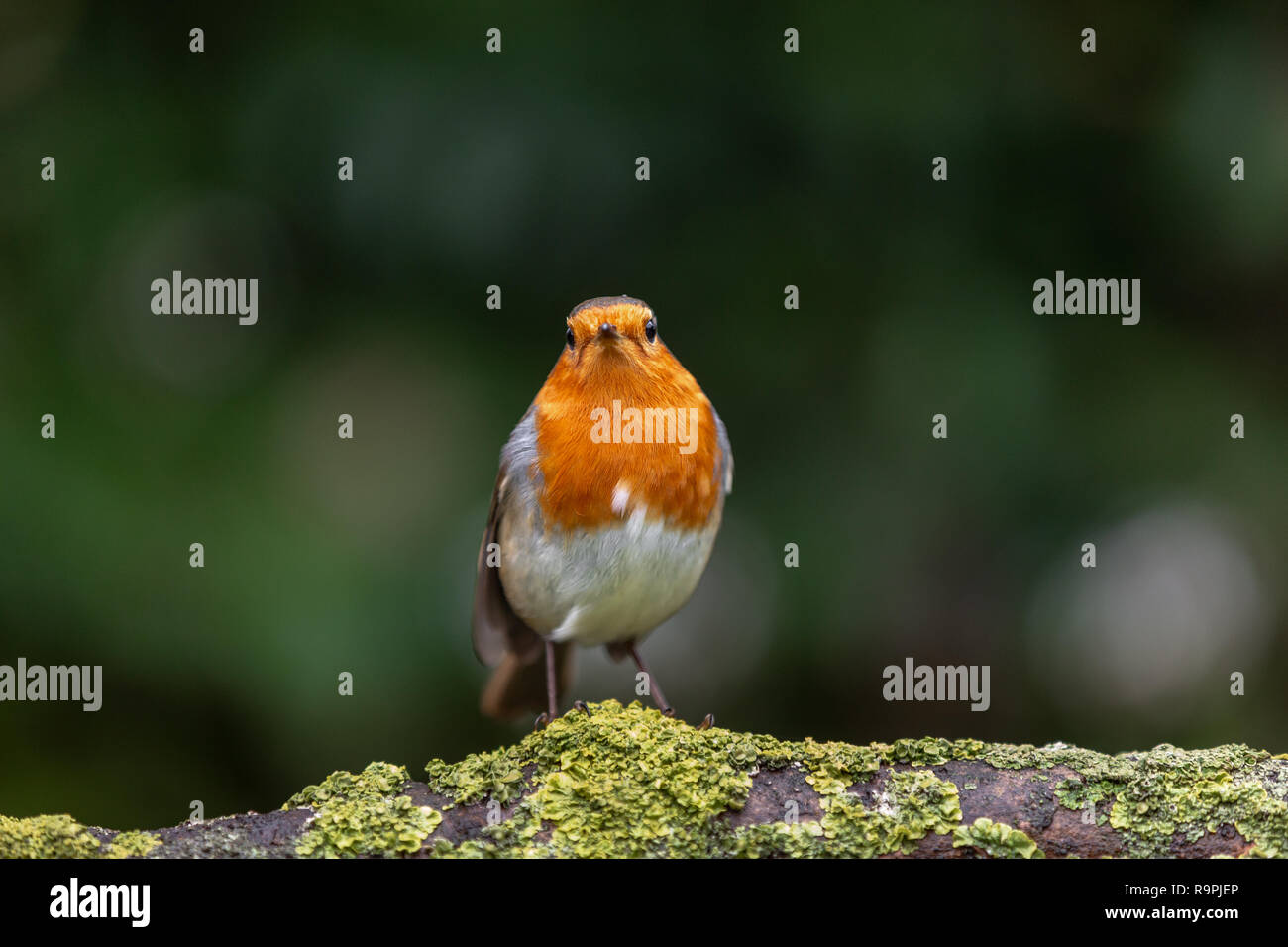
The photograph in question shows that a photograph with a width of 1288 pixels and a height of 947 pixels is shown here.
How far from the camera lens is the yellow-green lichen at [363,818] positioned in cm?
250

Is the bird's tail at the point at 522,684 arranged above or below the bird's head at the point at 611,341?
below

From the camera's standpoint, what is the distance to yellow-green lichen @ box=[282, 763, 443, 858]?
2496 mm

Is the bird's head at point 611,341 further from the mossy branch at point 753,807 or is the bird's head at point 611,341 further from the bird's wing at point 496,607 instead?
the mossy branch at point 753,807

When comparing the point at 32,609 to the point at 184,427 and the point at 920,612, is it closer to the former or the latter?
the point at 184,427

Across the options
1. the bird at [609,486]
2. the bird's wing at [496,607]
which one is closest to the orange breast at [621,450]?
the bird at [609,486]

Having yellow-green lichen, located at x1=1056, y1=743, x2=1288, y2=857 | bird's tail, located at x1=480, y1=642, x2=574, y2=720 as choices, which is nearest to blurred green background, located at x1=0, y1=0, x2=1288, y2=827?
bird's tail, located at x1=480, y1=642, x2=574, y2=720

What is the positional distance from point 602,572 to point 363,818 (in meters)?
1.32

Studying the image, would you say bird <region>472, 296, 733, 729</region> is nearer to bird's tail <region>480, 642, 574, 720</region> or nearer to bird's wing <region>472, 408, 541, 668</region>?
bird's wing <region>472, 408, 541, 668</region>

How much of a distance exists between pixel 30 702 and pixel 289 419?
1.27m

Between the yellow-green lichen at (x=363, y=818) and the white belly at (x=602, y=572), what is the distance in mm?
1190

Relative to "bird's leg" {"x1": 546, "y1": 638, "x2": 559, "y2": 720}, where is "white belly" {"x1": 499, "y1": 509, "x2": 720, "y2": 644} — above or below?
above

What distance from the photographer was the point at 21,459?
4047 millimetres

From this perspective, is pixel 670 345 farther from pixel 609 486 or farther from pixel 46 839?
pixel 46 839

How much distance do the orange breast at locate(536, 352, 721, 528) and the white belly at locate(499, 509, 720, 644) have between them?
0.16ft
